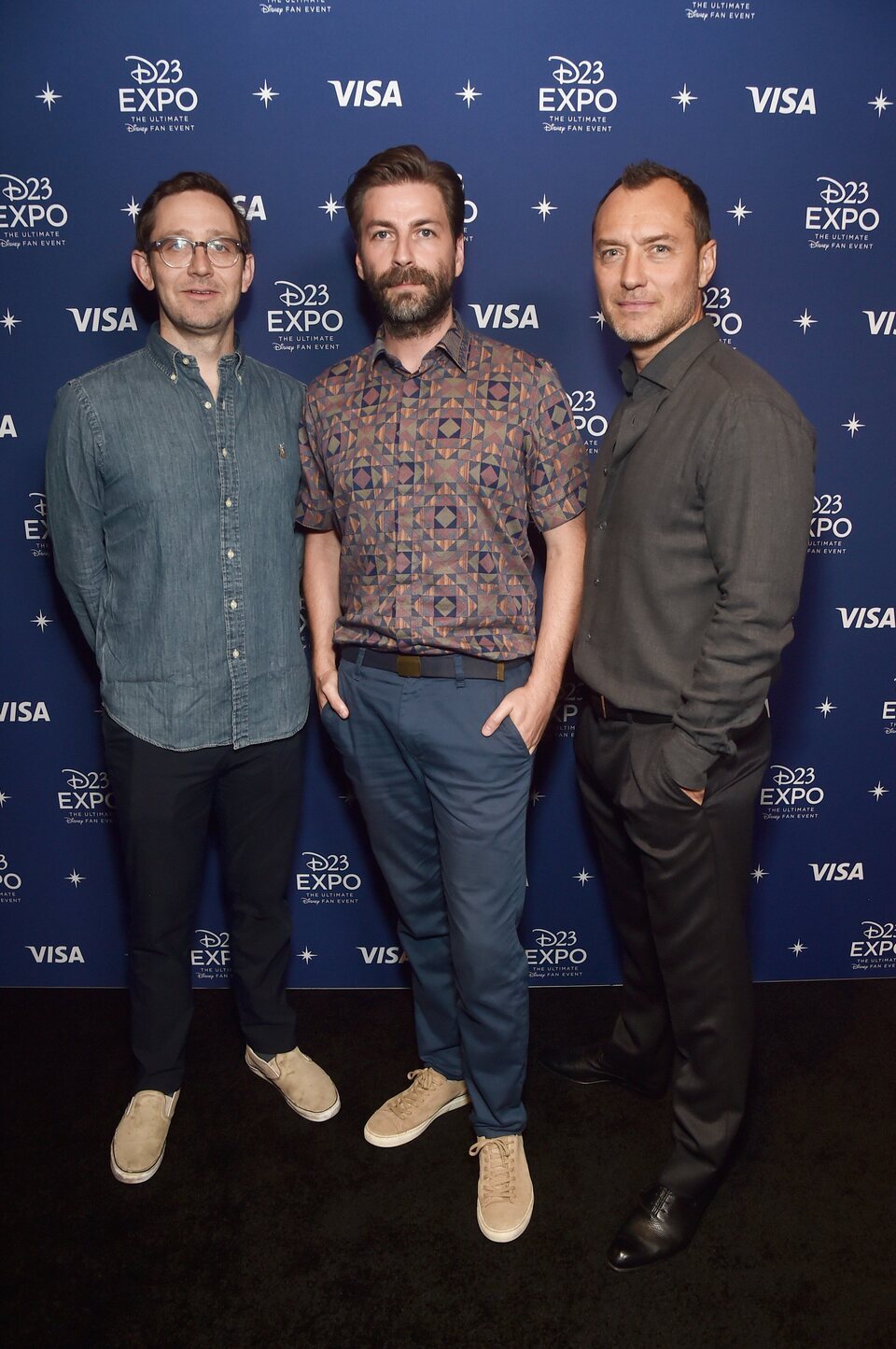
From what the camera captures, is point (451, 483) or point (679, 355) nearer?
point (679, 355)

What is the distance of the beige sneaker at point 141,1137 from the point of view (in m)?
2.19

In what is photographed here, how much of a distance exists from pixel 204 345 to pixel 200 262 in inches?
6.8

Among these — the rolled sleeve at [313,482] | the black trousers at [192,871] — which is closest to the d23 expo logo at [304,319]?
the rolled sleeve at [313,482]

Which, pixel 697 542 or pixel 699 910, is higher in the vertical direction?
pixel 697 542


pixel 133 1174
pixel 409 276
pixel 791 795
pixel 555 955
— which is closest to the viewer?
pixel 409 276

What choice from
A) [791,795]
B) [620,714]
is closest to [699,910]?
[620,714]

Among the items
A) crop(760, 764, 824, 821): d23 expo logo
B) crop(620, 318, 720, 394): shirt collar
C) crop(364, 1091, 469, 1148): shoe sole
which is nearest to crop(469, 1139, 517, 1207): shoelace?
crop(364, 1091, 469, 1148): shoe sole

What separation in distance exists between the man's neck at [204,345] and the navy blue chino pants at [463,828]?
735 millimetres

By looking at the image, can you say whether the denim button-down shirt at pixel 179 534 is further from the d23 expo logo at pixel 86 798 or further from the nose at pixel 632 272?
the nose at pixel 632 272

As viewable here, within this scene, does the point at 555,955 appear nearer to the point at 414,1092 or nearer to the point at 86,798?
the point at 414,1092

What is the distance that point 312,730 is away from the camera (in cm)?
278

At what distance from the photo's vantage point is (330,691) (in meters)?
2.18

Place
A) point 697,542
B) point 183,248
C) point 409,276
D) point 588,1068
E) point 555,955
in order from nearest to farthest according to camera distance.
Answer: point 697,542 → point 409,276 → point 183,248 → point 588,1068 → point 555,955

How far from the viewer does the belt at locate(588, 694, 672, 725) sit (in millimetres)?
1924
